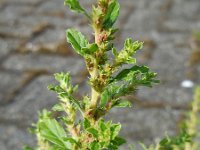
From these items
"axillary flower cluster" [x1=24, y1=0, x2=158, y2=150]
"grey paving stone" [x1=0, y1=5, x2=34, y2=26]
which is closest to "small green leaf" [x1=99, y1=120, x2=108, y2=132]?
"axillary flower cluster" [x1=24, y1=0, x2=158, y2=150]

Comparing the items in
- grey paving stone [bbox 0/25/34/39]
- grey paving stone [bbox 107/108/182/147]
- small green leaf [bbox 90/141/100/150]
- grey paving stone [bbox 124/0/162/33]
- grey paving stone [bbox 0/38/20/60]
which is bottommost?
grey paving stone [bbox 107/108/182/147]

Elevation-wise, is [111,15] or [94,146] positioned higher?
[111,15]

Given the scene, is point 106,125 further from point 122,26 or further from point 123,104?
point 122,26

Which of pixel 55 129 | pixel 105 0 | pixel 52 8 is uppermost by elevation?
pixel 52 8

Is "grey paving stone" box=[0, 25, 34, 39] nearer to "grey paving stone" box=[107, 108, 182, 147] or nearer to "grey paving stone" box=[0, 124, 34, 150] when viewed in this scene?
"grey paving stone" box=[0, 124, 34, 150]

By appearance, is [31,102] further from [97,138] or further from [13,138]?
[97,138]

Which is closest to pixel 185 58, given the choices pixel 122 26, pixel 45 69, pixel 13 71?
pixel 122 26

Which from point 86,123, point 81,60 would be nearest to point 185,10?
point 81,60
